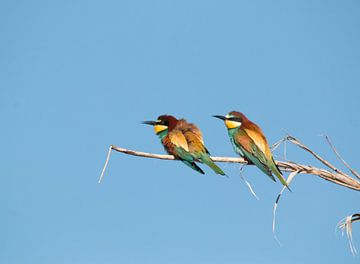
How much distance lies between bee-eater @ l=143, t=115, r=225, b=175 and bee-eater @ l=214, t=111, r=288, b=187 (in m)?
0.25

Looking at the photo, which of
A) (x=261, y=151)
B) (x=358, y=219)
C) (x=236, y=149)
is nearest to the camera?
(x=358, y=219)

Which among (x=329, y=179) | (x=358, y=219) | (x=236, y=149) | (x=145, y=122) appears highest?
(x=145, y=122)

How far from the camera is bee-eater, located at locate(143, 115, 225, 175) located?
4.33 meters

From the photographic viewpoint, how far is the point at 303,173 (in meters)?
2.25

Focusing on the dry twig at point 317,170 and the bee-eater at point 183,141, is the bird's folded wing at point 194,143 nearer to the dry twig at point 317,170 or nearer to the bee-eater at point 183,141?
the bee-eater at point 183,141

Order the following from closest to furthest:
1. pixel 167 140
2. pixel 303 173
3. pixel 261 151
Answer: pixel 303 173
pixel 261 151
pixel 167 140

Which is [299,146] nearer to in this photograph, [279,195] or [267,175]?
[279,195]

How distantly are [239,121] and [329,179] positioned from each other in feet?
7.94

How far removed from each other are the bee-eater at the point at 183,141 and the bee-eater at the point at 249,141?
245mm

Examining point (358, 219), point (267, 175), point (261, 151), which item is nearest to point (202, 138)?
point (261, 151)

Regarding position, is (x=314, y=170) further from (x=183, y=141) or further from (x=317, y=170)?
(x=183, y=141)

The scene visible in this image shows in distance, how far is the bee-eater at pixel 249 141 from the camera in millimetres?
3802

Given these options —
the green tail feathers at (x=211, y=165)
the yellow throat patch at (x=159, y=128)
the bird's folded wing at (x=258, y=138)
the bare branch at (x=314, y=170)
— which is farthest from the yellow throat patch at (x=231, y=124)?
the bare branch at (x=314, y=170)

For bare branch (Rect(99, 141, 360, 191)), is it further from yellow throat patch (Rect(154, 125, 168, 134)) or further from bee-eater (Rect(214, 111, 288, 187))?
yellow throat patch (Rect(154, 125, 168, 134))
